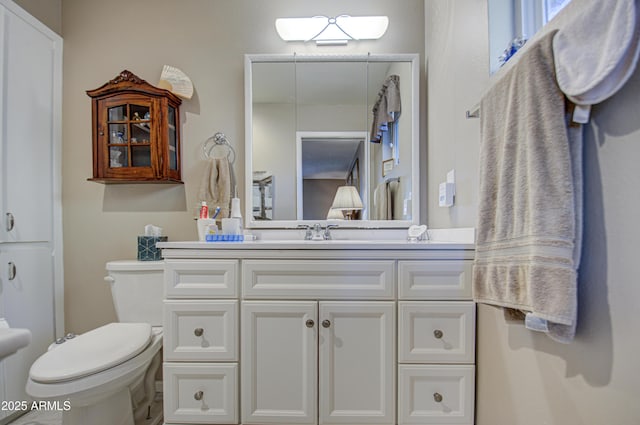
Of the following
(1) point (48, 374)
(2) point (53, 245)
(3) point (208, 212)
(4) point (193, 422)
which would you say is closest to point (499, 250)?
(4) point (193, 422)

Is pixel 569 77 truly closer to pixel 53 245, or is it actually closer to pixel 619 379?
pixel 619 379

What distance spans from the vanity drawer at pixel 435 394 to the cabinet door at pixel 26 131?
6.27 feet

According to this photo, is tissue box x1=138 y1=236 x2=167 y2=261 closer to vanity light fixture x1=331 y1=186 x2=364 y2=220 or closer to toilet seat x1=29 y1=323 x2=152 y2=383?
toilet seat x1=29 y1=323 x2=152 y2=383

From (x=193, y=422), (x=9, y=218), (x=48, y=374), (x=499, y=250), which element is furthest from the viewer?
(x=9, y=218)

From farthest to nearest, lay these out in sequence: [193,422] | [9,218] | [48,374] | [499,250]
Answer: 1. [9,218]
2. [193,422]
3. [48,374]
4. [499,250]

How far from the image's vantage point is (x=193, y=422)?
114cm

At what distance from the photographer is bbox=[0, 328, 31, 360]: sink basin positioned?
61 cm

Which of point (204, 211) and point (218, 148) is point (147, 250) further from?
point (218, 148)

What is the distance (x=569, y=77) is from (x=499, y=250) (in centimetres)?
42

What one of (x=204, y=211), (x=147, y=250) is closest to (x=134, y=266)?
(x=147, y=250)

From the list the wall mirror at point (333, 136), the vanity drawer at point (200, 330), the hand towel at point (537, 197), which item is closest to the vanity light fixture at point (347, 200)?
the wall mirror at point (333, 136)

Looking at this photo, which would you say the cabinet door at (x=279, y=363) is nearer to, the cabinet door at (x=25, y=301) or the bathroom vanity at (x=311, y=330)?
the bathroom vanity at (x=311, y=330)

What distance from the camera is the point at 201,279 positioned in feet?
3.77

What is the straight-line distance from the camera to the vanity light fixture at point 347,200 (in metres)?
1.67
